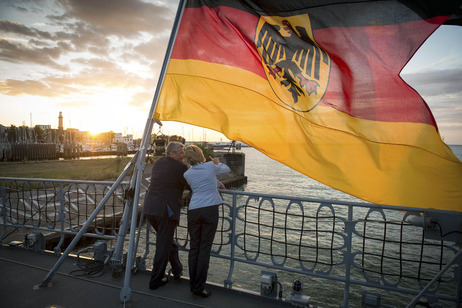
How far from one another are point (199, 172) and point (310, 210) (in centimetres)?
2322

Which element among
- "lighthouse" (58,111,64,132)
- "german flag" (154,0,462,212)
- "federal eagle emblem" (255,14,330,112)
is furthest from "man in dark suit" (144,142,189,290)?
"lighthouse" (58,111,64,132)

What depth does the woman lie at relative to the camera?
3.88 m

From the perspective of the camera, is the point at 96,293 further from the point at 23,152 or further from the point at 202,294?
the point at 23,152

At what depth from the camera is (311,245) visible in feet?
48.7

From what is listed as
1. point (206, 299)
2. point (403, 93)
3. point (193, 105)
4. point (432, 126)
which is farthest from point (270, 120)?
point (206, 299)

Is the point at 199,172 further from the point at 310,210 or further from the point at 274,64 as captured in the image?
the point at 310,210

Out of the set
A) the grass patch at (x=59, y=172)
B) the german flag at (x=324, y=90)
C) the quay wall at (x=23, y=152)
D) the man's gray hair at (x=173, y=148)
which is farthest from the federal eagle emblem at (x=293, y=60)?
the quay wall at (x=23, y=152)

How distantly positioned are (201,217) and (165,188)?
701 mm

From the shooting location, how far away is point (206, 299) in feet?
13.1

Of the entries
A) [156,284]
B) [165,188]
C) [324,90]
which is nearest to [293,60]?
[324,90]

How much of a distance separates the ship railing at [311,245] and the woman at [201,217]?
1.67 ft

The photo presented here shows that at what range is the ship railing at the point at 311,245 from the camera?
366 centimetres

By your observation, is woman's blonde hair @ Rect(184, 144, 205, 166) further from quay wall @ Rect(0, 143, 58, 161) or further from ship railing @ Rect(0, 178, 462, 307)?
quay wall @ Rect(0, 143, 58, 161)

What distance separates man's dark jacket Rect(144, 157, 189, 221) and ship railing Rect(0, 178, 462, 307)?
56 centimetres
